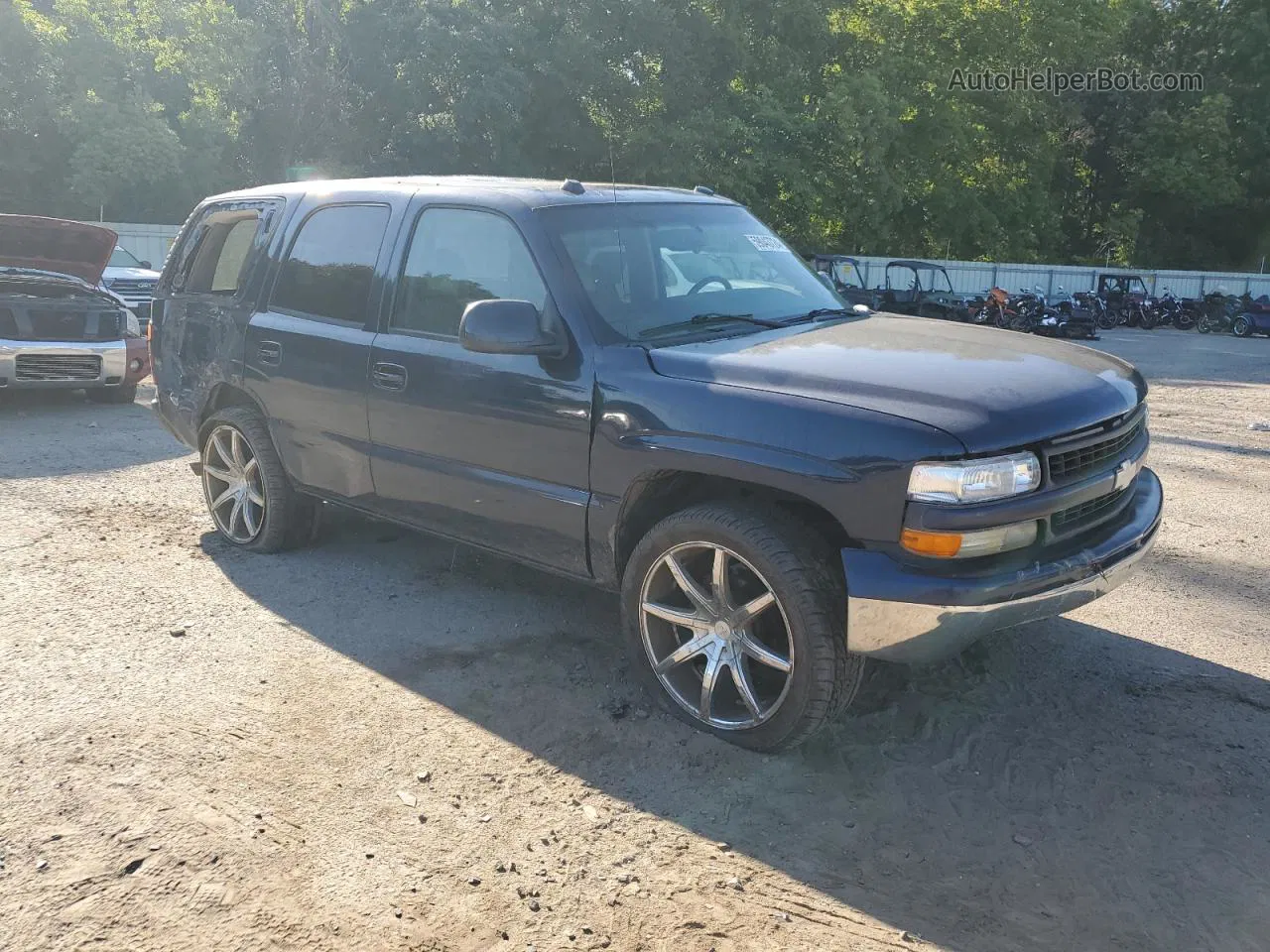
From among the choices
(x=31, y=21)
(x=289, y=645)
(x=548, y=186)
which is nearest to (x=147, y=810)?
(x=289, y=645)

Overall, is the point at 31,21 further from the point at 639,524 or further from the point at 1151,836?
the point at 1151,836

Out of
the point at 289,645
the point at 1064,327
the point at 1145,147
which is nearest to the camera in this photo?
the point at 289,645

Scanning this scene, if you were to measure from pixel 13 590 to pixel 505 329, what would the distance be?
2.92 m

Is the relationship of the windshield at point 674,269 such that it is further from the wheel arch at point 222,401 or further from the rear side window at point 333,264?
the wheel arch at point 222,401

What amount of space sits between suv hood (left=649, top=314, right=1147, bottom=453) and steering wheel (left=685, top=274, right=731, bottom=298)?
0.36 m

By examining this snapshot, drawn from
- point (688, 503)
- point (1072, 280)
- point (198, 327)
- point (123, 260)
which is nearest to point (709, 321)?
point (688, 503)

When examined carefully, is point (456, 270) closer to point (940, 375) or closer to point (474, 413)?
point (474, 413)

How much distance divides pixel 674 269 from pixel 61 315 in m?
7.68

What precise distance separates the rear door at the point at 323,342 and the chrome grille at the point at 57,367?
5346 mm

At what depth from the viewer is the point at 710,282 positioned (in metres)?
4.34

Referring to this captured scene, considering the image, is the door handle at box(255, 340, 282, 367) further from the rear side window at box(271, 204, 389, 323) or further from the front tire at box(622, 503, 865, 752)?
the front tire at box(622, 503, 865, 752)

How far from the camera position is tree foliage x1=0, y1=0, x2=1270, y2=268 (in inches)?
1072

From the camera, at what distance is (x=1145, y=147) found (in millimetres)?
41875

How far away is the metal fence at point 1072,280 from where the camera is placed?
33.8m
